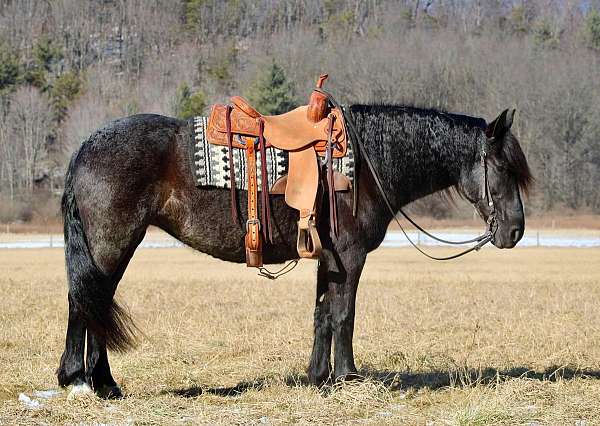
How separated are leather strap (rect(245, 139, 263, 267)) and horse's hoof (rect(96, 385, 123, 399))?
1549 millimetres

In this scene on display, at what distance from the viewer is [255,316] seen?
40.6ft

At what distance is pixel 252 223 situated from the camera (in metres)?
6.82

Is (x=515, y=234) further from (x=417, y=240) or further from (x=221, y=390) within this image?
(x=417, y=240)

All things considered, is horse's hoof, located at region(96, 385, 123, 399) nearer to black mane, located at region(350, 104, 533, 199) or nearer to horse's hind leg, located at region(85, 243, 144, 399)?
horse's hind leg, located at region(85, 243, 144, 399)

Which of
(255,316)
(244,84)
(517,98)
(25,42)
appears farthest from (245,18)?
(255,316)

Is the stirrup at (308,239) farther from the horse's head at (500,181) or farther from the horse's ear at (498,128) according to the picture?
the horse's ear at (498,128)

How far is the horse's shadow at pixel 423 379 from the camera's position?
24.0 feet

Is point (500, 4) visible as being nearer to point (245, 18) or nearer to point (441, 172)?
point (245, 18)

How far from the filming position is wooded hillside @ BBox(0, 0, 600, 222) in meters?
64.9

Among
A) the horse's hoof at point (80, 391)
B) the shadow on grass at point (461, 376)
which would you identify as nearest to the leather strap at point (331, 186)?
the shadow on grass at point (461, 376)

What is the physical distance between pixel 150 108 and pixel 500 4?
60.2m

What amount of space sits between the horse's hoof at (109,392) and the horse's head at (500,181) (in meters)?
3.46

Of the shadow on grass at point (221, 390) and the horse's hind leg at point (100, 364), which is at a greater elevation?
the horse's hind leg at point (100, 364)

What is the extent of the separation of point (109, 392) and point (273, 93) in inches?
2228
